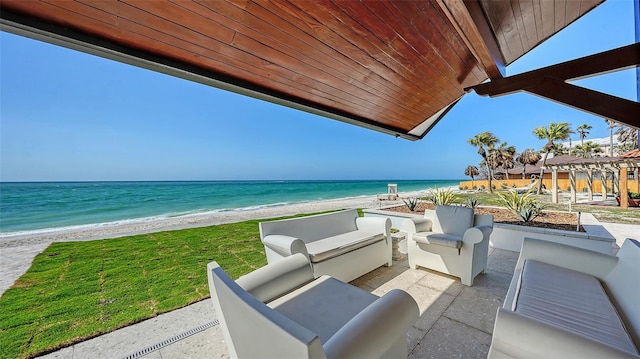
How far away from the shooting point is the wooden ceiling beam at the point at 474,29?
1.52 metres

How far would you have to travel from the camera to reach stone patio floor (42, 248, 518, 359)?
5.47ft

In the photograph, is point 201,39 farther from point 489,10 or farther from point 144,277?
point 144,277

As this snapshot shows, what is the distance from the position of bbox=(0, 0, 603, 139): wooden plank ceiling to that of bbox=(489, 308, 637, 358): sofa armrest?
5.92 feet

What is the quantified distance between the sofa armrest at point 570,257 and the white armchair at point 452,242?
1.44 ft

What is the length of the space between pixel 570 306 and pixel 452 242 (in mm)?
1246

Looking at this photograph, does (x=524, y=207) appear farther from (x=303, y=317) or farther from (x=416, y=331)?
(x=303, y=317)

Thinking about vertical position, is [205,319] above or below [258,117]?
below

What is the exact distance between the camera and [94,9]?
1161 mm

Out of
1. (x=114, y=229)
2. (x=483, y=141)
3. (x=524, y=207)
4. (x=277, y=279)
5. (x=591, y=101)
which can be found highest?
(x=483, y=141)

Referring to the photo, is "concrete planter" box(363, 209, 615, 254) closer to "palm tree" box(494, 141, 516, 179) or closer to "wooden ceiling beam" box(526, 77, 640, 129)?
"wooden ceiling beam" box(526, 77, 640, 129)

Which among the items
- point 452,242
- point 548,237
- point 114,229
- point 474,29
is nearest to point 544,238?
point 548,237

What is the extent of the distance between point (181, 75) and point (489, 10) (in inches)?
95.2

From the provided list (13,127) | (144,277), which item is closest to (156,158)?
(13,127)

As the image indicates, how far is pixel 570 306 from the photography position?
1.42 meters
